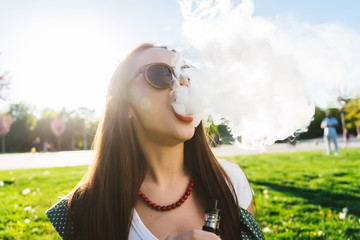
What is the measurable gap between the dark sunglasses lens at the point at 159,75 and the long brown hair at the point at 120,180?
22cm

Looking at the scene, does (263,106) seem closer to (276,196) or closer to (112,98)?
(112,98)

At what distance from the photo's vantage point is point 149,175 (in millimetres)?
1952

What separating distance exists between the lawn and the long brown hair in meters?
0.52

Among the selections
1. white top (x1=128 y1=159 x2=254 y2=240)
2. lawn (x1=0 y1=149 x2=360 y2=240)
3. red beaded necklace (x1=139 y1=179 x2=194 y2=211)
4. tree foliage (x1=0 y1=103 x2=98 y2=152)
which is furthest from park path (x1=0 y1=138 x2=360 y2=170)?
tree foliage (x1=0 y1=103 x2=98 y2=152)

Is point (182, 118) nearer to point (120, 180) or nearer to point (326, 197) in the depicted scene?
point (120, 180)

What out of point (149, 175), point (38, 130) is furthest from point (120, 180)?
point (38, 130)

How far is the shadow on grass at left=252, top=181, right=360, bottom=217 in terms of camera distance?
4.88 m

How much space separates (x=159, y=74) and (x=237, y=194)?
94 centimetres

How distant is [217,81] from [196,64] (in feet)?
0.46

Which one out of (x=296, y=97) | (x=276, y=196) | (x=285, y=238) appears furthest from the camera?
(x=276, y=196)

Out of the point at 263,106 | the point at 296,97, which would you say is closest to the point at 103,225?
the point at 263,106

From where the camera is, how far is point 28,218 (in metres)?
4.80

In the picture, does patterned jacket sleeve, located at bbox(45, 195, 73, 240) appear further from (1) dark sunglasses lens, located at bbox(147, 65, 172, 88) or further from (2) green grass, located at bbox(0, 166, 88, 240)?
(1) dark sunglasses lens, located at bbox(147, 65, 172, 88)

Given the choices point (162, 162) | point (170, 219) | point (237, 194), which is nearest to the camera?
point (170, 219)
